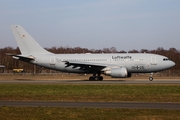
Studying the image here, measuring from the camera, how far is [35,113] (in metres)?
16.0

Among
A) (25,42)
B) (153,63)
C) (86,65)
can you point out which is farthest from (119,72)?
(25,42)

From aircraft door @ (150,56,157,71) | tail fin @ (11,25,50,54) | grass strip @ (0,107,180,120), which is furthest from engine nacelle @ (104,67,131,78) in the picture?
grass strip @ (0,107,180,120)

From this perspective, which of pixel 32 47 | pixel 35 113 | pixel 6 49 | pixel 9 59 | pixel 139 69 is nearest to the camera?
pixel 35 113

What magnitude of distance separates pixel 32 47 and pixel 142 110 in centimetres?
3599

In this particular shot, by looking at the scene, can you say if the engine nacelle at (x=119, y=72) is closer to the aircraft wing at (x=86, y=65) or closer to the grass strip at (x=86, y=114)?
the aircraft wing at (x=86, y=65)

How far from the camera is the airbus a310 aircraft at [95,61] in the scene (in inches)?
1842

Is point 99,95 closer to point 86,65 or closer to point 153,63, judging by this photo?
point 86,65

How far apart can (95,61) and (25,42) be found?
1071 centimetres

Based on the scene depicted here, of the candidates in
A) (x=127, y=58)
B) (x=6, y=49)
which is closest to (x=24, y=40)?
(x=127, y=58)

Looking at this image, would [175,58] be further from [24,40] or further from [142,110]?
[142,110]

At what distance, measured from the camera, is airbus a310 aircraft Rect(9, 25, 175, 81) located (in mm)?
46781

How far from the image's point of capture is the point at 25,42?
167 ft

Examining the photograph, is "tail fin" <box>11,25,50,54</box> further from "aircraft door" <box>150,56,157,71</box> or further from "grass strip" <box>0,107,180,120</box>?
"grass strip" <box>0,107,180,120</box>

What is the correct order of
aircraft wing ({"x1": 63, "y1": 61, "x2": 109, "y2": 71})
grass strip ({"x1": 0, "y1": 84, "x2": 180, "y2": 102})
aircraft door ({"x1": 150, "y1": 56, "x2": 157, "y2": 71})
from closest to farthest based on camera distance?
grass strip ({"x1": 0, "y1": 84, "x2": 180, "y2": 102})
aircraft door ({"x1": 150, "y1": 56, "x2": 157, "y2": 71})
aircraft wing ({"x1": 63, "y1": 61, "x2": 109, "y2": 71})
